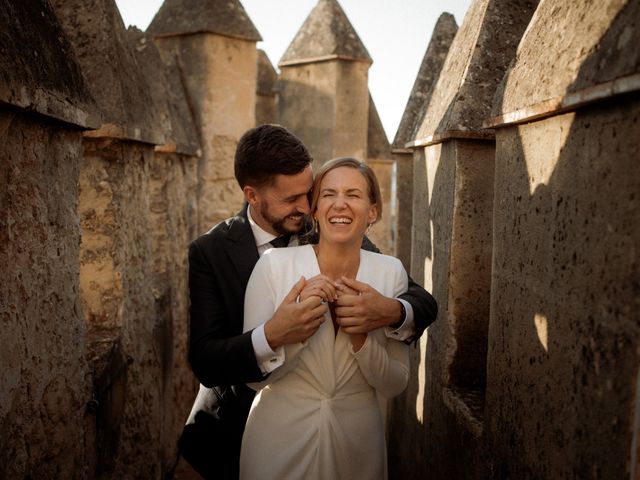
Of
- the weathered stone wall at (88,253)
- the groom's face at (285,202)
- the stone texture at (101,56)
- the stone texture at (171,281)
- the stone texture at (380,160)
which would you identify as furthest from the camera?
the stone texture at (380,160)

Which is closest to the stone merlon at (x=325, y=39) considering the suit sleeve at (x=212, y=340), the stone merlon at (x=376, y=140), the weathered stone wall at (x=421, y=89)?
the stone merlon at (x=376, y=140)

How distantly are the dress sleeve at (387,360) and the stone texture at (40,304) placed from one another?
3.53 feet

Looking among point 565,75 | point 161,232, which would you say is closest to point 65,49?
point 565,75

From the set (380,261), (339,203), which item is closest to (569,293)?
(380,261)

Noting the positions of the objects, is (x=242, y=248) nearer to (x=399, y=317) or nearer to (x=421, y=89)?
(x=399, y=317)

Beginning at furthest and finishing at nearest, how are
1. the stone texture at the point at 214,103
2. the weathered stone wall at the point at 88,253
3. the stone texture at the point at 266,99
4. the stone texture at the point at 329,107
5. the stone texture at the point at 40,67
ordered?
the stone texture at the point at 266,99 < the stone texture at the point at 329,107 < the stone texture at the point at 214,103 < the weathered stone wall at the point at 88,253 < the stone texture at the point at 40,67

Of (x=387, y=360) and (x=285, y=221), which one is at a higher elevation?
(x=285, y=221)

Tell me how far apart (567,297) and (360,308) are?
632 millimetres

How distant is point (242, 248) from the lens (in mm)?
2441

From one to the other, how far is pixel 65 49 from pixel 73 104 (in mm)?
283

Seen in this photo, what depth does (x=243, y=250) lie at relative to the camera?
2436mm

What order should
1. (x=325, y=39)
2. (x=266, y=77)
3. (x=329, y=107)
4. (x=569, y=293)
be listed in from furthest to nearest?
(x=266, y=77)
(x=325, y=39)
(x=329, y=107)
(x=569, y=293)

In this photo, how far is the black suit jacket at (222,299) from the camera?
2.13 metres

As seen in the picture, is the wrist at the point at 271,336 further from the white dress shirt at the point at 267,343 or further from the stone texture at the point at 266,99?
the stone texture at the point at 266,99
